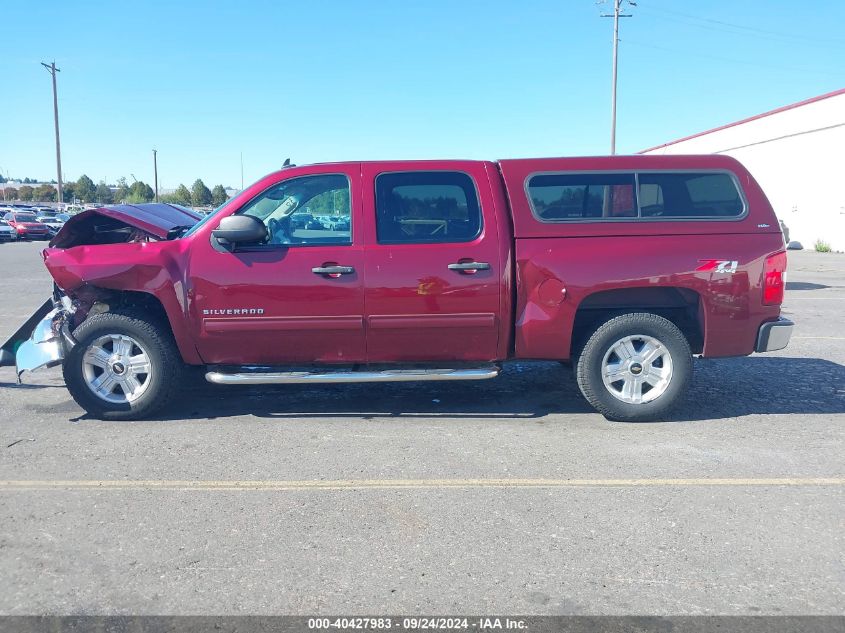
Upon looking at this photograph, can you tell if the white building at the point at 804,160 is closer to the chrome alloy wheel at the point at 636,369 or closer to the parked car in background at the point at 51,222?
the chrome alloy wheel at the point at 636,369

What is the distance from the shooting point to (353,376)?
5402mm

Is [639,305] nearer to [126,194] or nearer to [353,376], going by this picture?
[353,376]

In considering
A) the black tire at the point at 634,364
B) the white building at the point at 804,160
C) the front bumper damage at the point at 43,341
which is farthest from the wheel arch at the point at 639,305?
the white building at the point at 804,160

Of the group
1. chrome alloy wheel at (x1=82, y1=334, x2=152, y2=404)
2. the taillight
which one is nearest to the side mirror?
chrome alloy wheel at (x1=82, y1=334, x2=152, y2=404)

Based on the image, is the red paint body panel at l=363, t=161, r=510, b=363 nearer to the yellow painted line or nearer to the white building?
the yellow painted line

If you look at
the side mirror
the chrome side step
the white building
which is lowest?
the chrome side step

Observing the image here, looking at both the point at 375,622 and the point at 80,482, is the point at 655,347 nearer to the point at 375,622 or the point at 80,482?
the point at 375,622

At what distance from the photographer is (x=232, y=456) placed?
4.88 metres

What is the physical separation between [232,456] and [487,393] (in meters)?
2.45

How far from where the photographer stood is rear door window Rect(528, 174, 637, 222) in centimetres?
557

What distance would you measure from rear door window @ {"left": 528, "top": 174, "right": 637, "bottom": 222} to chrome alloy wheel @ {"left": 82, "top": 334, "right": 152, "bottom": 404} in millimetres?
3327

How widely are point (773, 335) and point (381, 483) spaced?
3284 millimetres

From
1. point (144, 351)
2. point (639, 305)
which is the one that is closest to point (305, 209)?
point (144, 351)

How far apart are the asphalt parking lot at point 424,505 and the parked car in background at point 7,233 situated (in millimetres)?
35202
